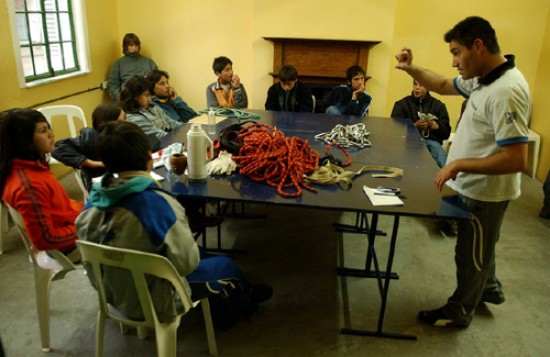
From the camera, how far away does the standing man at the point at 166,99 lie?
3441 millimetres

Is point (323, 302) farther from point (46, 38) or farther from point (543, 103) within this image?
point (543, 103)

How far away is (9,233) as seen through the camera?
3.12 m

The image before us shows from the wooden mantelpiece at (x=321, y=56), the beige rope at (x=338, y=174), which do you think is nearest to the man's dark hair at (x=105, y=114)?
the beige rope at (x=338, y=174)

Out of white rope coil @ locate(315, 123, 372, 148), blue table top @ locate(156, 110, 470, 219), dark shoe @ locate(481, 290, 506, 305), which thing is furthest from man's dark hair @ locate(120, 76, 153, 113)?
dark shoe @ locate(481, 290, 506, 305)

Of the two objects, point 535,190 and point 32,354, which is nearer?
point 32,354

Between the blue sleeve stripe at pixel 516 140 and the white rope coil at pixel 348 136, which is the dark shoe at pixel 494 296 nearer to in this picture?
the blue sleeve stripe at pixel 516 140

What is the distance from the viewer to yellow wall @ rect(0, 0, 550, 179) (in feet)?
16.3

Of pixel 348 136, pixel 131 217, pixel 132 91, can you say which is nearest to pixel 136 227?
pixel 131 217

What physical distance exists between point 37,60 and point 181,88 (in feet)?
6.23

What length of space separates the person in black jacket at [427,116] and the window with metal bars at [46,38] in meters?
3.27

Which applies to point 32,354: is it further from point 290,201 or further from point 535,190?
point 535,190

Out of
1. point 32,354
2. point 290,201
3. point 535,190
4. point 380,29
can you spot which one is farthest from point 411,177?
point 380,29

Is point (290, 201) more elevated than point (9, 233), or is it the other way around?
point (290, 201)

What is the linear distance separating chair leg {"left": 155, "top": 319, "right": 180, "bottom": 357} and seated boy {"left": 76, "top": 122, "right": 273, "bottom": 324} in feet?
0.18
